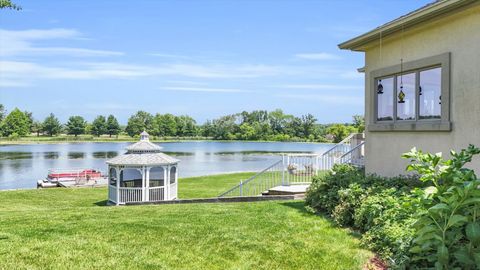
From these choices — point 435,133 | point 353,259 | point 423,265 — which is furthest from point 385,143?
point 423,265

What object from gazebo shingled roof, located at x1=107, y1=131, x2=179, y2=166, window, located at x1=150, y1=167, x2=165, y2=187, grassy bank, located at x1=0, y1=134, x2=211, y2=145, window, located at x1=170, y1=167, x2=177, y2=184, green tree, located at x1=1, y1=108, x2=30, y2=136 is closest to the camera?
gazebo shingled roof, located at x1=107, y1=131, x2=179, y2=166

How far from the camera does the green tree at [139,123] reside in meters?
113

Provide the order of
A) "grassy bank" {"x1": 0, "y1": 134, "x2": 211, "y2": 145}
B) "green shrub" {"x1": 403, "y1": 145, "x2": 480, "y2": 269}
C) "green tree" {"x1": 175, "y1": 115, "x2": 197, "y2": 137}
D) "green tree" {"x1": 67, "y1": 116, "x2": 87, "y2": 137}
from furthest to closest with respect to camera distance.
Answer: "green tree" {"x1": 175, "y1": 115, "x2": 197, "y2": 137} → "green tree" {"x1": 67, "y1": 116, "x2": 87, "y2": 137} → "grassy bank" {"x1": 0, "y1": 134, "x2": 211, "y2": 145} → "green shrub" {"x1": 403, "y1": 145, "x2": 480, "y2": 269}

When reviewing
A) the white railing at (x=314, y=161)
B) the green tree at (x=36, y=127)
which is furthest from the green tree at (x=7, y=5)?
the green tree at (x=36, y=127)

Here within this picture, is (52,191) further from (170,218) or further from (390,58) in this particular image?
(390,58)

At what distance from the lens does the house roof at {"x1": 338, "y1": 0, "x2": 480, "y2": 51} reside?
6.74 meters

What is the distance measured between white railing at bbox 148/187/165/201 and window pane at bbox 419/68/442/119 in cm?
1281

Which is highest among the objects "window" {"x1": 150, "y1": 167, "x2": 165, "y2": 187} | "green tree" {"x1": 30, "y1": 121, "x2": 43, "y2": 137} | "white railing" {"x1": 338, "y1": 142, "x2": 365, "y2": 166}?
"green tree" {"x1": 30, "y1": 121, "x2": 43, "y2": 137}

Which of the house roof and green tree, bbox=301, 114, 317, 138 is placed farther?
green tree, bbox=301, 114, 317, 138

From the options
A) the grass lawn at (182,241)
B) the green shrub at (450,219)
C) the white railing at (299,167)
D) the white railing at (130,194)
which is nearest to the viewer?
the green shrub at (450,219)

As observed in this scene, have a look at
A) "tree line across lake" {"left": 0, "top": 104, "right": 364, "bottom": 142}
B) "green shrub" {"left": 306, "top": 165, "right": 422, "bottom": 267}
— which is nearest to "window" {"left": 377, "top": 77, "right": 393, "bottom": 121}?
"green shrub" {"left": 306, "top": 165, "right": 422, "bottom": 267}

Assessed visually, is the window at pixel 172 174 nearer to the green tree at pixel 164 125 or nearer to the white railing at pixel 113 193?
the white railing at pixel 113 193

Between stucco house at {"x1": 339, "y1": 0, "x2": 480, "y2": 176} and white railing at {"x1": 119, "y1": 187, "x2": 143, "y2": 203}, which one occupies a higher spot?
stucco house at {"x1": 339, "y1": 0, "x2": 480, "y2": 176}

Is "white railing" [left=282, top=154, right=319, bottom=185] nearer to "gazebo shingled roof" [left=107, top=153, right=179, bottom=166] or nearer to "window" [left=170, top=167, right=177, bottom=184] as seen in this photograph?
"gazebo shingled roof" [left=107, top=153, right=179, bottom=166]
